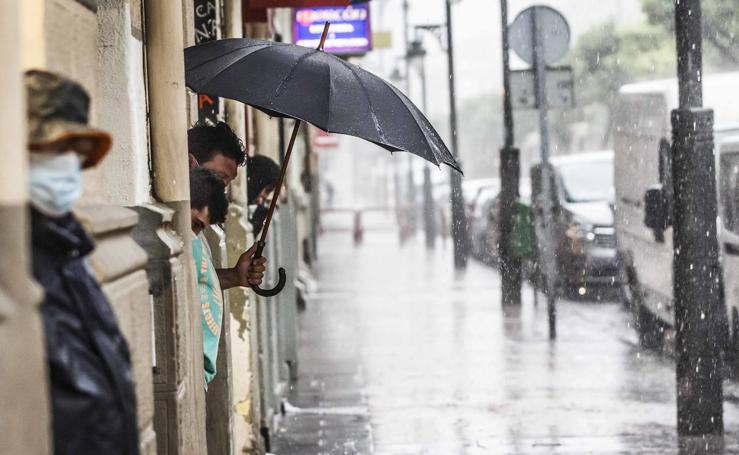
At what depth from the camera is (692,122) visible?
8.77 meters

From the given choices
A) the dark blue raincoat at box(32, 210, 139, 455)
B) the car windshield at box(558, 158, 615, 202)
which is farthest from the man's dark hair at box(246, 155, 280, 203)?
the car windshield at box(558, 158, 615, 202)

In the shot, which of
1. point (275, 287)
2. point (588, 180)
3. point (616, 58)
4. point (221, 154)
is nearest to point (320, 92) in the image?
point (221, 154)

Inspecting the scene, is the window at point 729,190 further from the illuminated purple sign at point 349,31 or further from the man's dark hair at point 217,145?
the illuminated purple sign at point 349,31

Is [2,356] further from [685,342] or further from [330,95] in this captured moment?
[685,342]

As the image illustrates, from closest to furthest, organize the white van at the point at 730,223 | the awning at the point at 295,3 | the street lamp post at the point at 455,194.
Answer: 1. the awning at the point at 295,3
2. the white van at the point at 730,223
3. the street lamp post at the point at 455,194

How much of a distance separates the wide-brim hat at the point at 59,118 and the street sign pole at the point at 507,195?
15.0 meters

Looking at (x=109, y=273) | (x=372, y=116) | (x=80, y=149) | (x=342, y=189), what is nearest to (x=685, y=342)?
(x=372, y=116)

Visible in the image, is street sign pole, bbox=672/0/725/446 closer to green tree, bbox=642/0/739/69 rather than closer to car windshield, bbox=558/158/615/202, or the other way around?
car windshield, bbox=558/158/615/202

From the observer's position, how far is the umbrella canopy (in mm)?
5613

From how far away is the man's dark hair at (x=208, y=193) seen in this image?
18.3 feet

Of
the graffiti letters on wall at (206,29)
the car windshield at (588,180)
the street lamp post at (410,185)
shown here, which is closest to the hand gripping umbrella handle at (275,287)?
the graffiti letters on wall at (206,29)

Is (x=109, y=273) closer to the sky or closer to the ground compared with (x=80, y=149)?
closer to the ground

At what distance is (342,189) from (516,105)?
336 ft

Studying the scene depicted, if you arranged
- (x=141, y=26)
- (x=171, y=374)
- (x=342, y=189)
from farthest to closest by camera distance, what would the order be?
(x=342, y=189)
(x=141, y=26)
(x=171, y=374)
